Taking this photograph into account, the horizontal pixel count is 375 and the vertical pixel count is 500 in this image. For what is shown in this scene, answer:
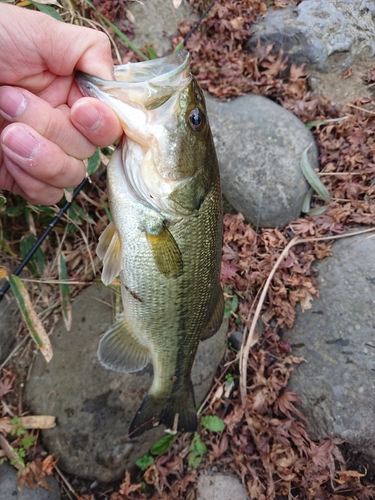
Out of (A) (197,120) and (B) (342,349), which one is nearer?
(A) (197,120)

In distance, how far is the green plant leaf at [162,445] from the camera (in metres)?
3.09

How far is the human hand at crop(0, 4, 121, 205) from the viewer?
1.55 m

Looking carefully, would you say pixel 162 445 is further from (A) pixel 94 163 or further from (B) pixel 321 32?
(B) pixel 321 32

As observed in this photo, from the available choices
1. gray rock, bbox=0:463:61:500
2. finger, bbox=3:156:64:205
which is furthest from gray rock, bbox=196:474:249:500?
finger, bbox=3:156:64:205

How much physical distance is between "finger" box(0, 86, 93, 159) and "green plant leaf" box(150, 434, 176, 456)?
2.37 meters

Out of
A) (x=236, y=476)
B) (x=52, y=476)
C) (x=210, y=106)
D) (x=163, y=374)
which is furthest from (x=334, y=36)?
(x=52, y=476)

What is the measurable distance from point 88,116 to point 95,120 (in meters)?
0.03

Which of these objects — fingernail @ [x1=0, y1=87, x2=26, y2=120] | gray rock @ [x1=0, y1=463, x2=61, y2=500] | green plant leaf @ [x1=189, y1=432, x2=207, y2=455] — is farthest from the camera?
green plant leaf @ [x1=189, y1=432, x2=207, y2=455]

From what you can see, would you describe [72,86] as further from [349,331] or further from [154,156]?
[349,331]

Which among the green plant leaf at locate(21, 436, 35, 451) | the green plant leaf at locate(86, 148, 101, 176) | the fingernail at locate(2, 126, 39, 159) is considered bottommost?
the green plant leaf at locate(21, 436, 35, 451)

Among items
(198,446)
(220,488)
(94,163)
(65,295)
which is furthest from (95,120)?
(220,488)

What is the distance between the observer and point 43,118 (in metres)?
1.66

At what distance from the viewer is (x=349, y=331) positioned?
3.13 metres

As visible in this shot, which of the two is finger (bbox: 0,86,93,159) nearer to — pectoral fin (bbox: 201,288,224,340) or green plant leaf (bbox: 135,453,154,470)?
pectoral fin (bbox: 201,288,224,340)
